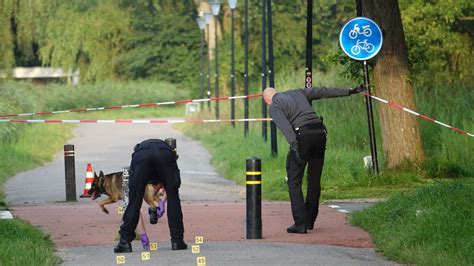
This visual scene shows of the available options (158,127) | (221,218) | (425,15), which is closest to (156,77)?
(158,127)

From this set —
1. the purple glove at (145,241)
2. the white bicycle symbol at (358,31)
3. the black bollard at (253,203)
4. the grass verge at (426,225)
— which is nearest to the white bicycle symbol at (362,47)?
the white bicycle symbol at (358,31)

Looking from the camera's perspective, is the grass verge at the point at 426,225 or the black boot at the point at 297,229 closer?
the grass verge at the point at 426,225

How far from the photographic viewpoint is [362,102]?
32938 mm

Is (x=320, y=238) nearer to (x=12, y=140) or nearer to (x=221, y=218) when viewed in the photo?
(x=221, y=218)

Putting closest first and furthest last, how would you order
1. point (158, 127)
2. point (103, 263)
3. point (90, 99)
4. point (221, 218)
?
point (103, 263)
point (221, 218)
point (158, 127)
point (90, 99)

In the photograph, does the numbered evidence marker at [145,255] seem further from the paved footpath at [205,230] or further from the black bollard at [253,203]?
the black bollard at [253,203]

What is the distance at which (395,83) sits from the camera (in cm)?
2328

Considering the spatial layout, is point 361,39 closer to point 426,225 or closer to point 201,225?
point 201,225

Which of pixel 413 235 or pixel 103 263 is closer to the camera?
pixel 103 263

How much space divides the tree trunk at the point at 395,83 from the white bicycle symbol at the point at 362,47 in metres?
0.79

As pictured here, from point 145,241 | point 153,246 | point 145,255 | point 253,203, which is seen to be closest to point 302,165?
point 253,203

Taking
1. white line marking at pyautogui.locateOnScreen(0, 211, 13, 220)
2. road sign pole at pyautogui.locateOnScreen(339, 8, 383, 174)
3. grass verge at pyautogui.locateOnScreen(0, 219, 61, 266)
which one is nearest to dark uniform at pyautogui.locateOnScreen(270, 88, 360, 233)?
grass verge at pyautogui.locateOnScreen(0, 219, 61, 266)

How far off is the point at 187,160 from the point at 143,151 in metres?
21.2

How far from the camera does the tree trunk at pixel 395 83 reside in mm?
23203
